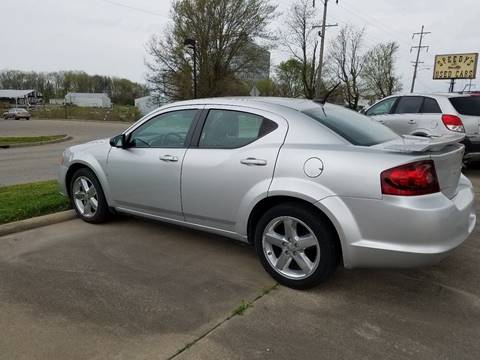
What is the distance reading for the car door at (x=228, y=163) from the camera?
3500 mm

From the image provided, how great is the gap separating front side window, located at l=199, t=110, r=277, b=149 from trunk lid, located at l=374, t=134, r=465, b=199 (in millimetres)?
980

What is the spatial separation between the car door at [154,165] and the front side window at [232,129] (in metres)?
0.21

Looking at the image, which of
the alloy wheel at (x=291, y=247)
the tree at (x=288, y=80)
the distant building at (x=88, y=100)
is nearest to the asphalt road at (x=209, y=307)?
the alloy wheel at (x=291, y=247)

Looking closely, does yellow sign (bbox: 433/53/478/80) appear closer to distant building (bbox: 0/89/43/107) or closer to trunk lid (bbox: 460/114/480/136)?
trunk lid (bbox: 460/114/480/136)

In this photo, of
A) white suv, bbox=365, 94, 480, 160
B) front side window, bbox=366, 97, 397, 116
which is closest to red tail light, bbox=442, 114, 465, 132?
white suv, bbox=365, 94, 480, 160

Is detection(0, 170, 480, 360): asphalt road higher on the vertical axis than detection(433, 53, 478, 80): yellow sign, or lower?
lower

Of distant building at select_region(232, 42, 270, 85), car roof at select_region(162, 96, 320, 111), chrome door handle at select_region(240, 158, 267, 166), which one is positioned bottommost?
chrome door handle at select_region(240, 158, 267, 166)

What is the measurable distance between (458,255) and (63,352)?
361 centimetres

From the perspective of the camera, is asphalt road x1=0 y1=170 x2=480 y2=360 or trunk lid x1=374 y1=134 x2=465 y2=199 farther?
trunk lid x1=374 y1=134 x2=465 y2=199

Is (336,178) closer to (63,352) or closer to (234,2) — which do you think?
(63,352)

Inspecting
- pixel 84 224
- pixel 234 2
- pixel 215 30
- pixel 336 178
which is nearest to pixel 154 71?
pixel 215 30

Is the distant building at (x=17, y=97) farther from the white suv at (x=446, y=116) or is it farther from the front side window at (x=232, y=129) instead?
the front side window at (x=232, y=129)

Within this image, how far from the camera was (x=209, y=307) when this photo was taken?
10.2 feet

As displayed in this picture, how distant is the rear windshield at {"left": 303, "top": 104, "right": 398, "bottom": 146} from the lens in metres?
3.44
